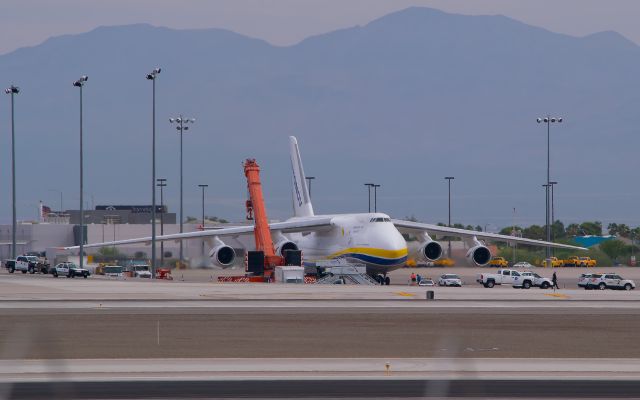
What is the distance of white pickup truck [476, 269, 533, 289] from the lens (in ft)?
242

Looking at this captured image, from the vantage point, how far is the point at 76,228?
5202 inches

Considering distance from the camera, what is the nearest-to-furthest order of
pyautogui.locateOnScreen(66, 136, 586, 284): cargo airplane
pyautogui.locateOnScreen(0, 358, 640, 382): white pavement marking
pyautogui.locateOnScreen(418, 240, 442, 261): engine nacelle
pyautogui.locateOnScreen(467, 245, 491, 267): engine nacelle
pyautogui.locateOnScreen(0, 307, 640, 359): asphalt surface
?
pyautogui.locateOnScreen(0, 358, 640, 382): white pavement marking, pyautogui.locateOnScreen(0, 307, 640, 359): asphalt surface, pyautogui.locateOnScreen(66, 136, 586, 284): cargo airplane, pyautogui.locateOnScreen(418, 240, 442, 261): engine nacelle, pyautogui.locateOnScreen(467, 245, 491, 267): engine nacelle

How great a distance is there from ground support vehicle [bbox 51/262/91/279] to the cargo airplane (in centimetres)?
432

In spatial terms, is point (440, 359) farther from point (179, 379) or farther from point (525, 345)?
point (179, 379)

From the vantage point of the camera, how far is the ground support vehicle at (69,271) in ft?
265

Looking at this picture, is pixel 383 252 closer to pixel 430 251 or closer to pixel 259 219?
pixel 430 251

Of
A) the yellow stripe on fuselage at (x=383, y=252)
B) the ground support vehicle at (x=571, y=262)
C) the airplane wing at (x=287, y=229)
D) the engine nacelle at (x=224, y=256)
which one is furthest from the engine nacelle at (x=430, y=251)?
the ground support vehicle at (x=571, y=262)

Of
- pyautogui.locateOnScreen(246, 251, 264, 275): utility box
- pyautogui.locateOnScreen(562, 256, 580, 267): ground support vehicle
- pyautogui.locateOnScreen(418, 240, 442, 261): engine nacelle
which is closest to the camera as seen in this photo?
pyautogui.locateOnScreen(246, 251, 264, 275): utility box

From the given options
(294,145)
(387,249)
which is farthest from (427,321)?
(294,145)

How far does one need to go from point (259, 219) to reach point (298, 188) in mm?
16507

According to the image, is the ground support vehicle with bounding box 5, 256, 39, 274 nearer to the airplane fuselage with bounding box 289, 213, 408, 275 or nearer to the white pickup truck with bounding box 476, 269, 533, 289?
the airplane fuselage with bounding box 289, 213, 408, 275

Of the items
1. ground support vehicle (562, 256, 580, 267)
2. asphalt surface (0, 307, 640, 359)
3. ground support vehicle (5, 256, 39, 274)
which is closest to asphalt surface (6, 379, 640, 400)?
asphalt surface (0, 307, 640, 359)

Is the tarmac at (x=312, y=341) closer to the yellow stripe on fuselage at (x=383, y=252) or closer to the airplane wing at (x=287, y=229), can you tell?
the yellow stripe on fuselage at (x=383, y=252)

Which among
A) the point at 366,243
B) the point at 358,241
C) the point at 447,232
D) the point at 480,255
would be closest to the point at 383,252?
the point at 366,243
